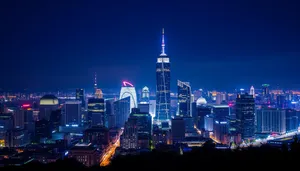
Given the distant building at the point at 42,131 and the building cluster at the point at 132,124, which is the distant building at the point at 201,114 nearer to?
the building cluster at the point at 132,124

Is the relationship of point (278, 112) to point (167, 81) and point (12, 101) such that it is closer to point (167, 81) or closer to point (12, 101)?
point (167, 81)

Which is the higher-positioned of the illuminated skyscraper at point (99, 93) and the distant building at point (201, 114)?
the illuminated skyscraper at point (99, 93)

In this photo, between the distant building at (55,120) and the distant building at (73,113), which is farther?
the distant building at (73,113)

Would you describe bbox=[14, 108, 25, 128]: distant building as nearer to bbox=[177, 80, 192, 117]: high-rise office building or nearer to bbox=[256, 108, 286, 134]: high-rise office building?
bbox=[177, 80, 192, 117]: high-rise office building

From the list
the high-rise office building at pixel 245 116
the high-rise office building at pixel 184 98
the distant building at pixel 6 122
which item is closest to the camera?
the distant building at pixel 6 122

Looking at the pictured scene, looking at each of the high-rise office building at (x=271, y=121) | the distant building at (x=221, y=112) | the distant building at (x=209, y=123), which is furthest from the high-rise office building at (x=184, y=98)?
the high-rise office building at (x=271, y=121)

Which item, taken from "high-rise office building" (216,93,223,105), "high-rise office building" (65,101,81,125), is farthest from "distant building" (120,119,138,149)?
"high-rise office building" (216,93,223,105)
